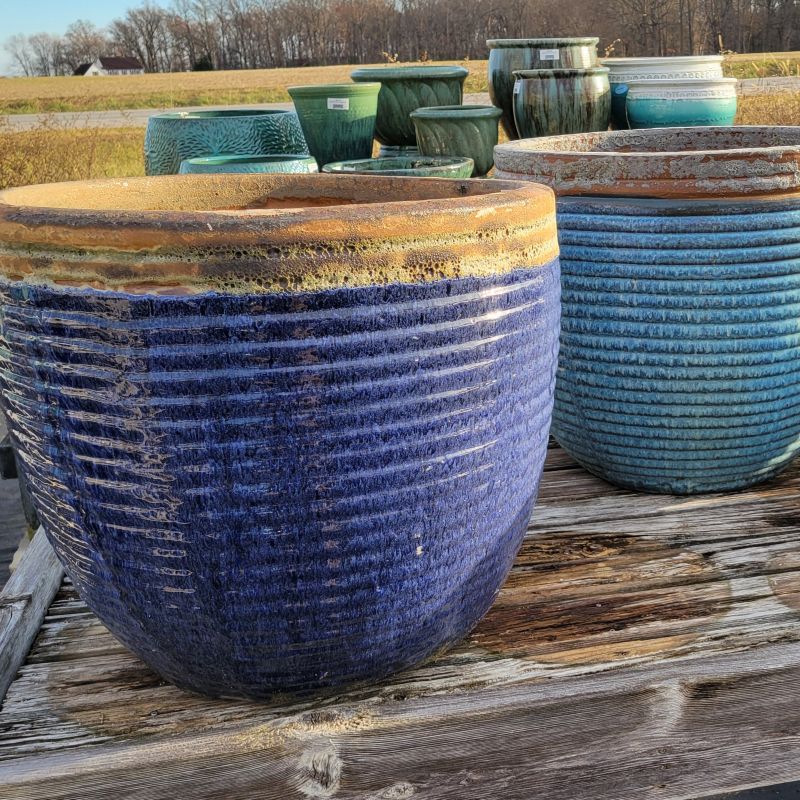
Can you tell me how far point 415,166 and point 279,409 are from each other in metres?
1.29

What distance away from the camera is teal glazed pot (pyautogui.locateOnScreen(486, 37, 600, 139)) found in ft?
11.2

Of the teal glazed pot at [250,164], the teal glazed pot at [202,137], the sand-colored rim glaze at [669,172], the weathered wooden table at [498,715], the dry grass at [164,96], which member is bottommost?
the weathered wooden table at [498,715]

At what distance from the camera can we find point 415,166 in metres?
2.18

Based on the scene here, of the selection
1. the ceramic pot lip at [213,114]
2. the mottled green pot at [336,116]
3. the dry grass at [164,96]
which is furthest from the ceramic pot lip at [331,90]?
the dry grass at [164,96]

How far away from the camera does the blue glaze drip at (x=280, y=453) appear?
100 cm

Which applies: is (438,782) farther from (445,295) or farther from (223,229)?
(223,229)

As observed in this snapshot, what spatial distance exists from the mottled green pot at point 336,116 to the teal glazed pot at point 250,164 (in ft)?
2.96

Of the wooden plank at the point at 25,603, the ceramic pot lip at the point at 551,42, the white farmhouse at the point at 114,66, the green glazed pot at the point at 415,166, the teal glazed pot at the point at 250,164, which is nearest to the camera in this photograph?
the wooden plank at the point at 25,603

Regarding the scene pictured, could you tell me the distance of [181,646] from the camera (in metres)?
1.22

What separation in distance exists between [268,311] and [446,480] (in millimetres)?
300

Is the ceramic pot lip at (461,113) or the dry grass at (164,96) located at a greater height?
the dry grass at (164,96)

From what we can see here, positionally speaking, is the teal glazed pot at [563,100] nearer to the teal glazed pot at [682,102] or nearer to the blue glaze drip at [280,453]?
the teal glazed pot at [682,102]

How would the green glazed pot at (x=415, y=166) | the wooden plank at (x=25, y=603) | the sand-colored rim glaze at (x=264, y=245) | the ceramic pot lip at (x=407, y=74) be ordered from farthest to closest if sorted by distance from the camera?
1. the ceramic pot lip at (x=407, y=74)
2. the green glazed pot at (x=415, y=166)
3. the wooden plank at (x=25, y=603)
4. the sand-colored rim glaze at (x=264, y=245)

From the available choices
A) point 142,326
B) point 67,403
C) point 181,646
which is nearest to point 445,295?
point 142,326
